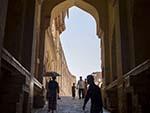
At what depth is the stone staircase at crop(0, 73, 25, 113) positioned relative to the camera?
729 centimetres

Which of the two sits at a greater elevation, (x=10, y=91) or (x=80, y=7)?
(x=80, y=7)

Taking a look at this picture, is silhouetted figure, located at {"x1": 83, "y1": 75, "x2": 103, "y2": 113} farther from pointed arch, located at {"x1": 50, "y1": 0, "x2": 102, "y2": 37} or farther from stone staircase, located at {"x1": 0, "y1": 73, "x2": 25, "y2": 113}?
pointed arch, located at {"x1": 50, "y1": 0, "x2": 102, "y2": 37}

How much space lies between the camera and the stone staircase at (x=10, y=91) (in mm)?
7289

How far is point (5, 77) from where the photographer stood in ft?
25.0

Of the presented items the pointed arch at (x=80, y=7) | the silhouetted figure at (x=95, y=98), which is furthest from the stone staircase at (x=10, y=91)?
the pointed arch at (x=80, y=7)

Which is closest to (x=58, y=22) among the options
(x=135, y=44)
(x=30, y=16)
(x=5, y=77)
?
(x=30, y=16)

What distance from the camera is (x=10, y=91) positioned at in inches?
294

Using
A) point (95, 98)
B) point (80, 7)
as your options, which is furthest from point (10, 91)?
point (80, 7)

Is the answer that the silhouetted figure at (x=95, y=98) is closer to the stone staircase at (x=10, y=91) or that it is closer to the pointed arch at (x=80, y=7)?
the stone staircase at (x=10, y=91)

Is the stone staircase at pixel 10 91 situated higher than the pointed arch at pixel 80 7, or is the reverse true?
the pointed arch at pixel 80 7

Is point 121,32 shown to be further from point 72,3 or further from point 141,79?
point 72,3

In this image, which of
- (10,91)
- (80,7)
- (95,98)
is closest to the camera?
(95,98)

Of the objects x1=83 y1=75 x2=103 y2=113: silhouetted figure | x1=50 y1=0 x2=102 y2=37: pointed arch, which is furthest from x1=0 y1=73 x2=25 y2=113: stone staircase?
x1=50 y1=0 x2=102 y2=37: pointed arch

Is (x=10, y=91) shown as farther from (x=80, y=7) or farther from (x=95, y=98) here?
(x=80, y=7)
